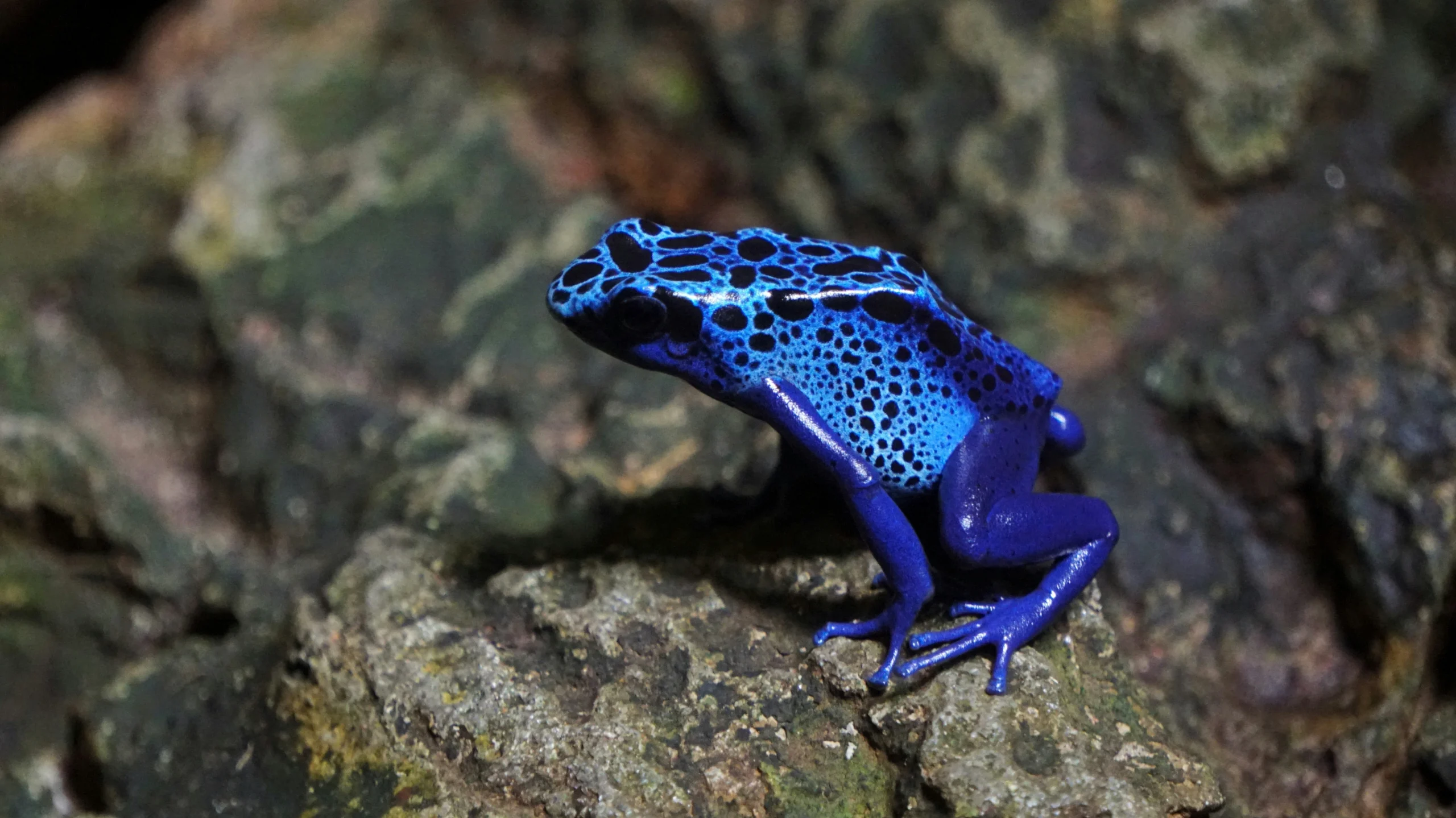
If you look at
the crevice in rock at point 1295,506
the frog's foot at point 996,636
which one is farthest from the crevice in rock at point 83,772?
the crevice in rock at point 1295,506

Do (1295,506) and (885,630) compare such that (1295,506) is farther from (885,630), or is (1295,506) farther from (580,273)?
(580,273)

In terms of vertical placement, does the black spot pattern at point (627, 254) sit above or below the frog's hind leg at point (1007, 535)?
above

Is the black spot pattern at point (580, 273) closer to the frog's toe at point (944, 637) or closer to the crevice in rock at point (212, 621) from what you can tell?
the frog's toe at point (944, 637)

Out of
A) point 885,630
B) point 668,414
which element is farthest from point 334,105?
point 885,630

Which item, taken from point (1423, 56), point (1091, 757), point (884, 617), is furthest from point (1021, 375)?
point (1423, 56)

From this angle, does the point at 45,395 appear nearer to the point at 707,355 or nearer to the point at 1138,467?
the point at 707,355

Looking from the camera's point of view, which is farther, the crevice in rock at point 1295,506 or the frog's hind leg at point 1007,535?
the crevice in rock at point 1295,506

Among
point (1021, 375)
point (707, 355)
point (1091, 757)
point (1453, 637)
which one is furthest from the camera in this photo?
point (1453, 637)
